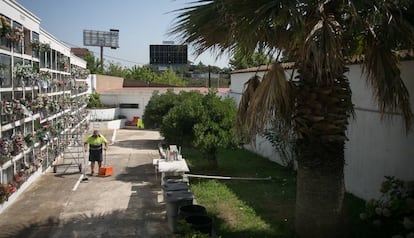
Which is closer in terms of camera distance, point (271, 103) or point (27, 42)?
point (271, 103)

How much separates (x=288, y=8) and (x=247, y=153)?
11.7 m

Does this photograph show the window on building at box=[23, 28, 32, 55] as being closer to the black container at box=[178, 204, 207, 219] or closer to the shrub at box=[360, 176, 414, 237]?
the black container at box=[178, 204, 207, 219]

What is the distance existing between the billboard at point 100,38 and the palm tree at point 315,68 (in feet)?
213

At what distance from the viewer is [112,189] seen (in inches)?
391

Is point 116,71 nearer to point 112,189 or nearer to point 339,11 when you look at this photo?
point 112,189

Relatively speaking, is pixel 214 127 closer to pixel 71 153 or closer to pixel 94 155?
pixel 94 155

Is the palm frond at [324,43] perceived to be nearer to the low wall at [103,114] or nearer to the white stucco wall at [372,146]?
the white stucco wall at [372,146]

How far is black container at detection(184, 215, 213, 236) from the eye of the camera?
18.6 ft

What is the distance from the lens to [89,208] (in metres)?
8.31

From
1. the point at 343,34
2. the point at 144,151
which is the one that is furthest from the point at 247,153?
the point at 343,34

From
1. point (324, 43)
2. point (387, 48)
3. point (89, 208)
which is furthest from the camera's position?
point (89, 208)

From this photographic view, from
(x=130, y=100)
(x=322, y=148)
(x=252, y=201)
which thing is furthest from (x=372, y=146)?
(x=130, y=100)

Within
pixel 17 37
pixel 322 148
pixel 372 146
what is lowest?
pixel 372 146

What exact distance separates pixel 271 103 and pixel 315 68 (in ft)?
2.45
